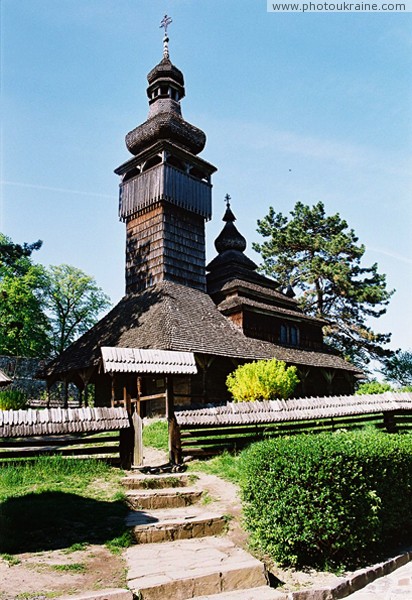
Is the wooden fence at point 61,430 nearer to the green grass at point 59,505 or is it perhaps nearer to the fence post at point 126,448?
the fence post at point 126,448

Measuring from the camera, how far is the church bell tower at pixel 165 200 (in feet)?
76.8

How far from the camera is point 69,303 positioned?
4081 centimetres

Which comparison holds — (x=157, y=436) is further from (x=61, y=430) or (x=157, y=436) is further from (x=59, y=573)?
(x=59, y=573)

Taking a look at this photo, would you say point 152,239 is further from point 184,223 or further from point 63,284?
point 63,284

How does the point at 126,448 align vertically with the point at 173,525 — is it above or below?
above

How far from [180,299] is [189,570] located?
1682cm

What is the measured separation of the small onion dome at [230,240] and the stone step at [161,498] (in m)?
22.8

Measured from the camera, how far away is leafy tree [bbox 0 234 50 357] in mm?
34625

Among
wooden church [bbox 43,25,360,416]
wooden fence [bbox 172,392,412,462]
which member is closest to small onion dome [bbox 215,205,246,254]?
wooden church [bbox 43,25,360,416]

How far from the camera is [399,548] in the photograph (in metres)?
6.42

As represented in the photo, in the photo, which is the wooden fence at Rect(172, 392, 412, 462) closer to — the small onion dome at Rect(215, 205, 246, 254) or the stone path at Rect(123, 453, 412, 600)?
the stone path at Rect(123, 453, 412, 600)

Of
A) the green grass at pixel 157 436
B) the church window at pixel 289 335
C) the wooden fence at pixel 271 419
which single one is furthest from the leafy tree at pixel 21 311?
the wooden fence at pixel 271 419

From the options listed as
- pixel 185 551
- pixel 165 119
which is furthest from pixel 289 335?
pixel 185 551

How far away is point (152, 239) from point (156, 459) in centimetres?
1480
